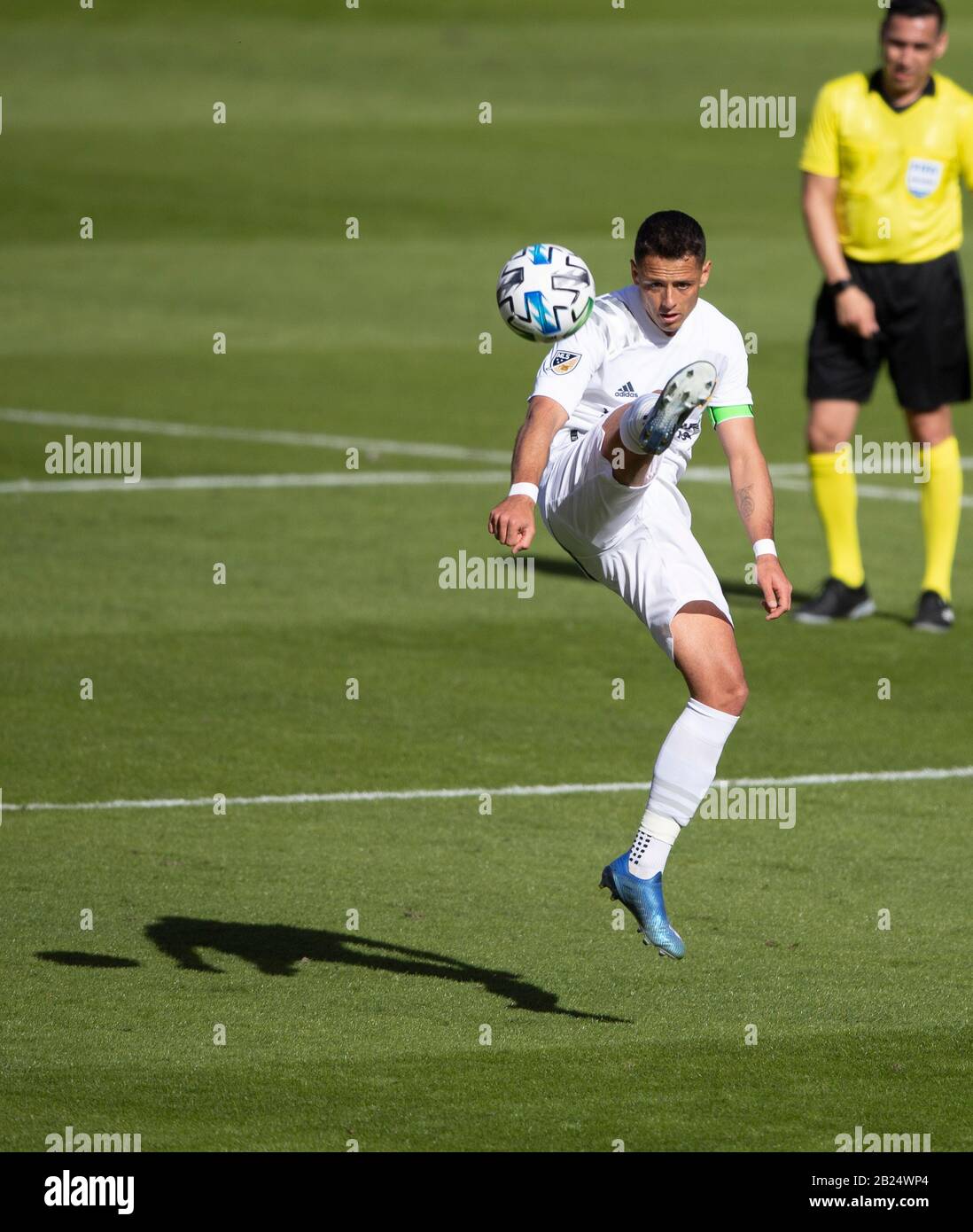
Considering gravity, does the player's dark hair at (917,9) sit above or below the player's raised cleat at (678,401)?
above

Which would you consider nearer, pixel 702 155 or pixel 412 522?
pixel 412 522

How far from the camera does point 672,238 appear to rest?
256 inches

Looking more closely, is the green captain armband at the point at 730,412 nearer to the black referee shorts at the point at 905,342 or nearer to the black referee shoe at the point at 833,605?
the black referee shorts at the point at 905,342

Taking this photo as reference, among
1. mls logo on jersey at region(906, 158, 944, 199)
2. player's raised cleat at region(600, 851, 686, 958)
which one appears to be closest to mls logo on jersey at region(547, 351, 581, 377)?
player's raised cleat at region(600, 851, 686, 958)

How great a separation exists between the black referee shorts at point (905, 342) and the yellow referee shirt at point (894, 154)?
0.52ft

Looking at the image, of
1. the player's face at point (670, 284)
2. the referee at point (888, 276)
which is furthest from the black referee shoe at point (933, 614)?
the player's face at point (670, 284)

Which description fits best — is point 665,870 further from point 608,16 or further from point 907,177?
point 608,16

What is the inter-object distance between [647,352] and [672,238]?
0.51 meters

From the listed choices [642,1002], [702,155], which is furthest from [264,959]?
[702,155]

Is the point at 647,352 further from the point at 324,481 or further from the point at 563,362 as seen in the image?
the point at 324,481

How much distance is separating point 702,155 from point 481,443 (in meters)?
15.6

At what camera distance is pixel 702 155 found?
3111cm

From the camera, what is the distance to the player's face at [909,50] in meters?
11.1

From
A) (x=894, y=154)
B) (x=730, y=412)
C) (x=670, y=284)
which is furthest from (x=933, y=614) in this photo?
(x=670, y=284)
